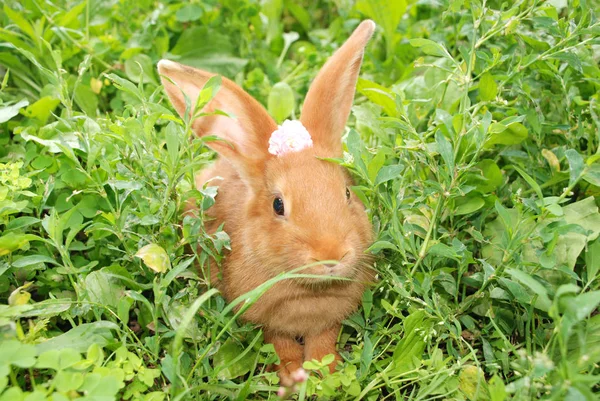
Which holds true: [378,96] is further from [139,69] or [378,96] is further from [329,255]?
[139,69]

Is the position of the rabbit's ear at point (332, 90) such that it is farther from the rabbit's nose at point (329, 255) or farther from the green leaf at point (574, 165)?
the green leaf at point (574, 165)

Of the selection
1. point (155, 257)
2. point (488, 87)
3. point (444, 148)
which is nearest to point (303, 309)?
point (155, 257)

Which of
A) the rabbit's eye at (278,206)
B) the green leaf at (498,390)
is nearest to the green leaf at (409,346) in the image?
the green leaf at (498,390)

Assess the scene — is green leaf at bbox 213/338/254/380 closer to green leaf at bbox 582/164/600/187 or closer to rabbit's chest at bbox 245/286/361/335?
rabbit's chest at bbox 245/286/361/335

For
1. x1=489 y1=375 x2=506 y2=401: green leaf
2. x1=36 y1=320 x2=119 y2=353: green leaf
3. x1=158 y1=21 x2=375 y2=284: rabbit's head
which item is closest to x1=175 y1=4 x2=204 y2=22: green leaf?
x1=158 y1=21 x2=375 y2=284: rabbit's head

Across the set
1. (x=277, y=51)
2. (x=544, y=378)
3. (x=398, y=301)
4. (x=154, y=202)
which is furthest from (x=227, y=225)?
(x=277, y=51)

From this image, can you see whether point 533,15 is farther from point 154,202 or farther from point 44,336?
point 44,336
